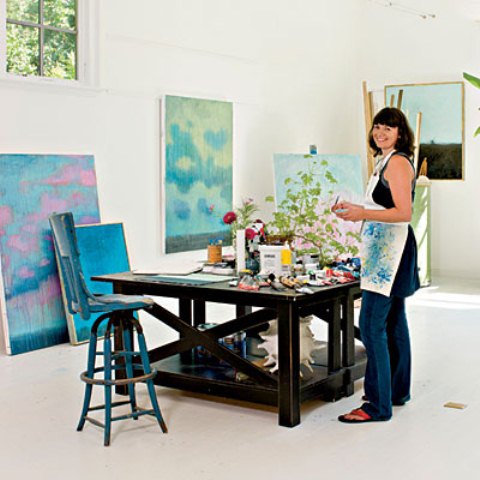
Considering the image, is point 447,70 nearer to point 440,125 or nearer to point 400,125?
point 440,125

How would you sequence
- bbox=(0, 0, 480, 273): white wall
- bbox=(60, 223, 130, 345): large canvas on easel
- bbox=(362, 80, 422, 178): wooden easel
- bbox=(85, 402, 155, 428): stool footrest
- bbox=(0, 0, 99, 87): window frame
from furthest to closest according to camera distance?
bbox=(362, 80, 422, 178): wooden easel → bbox=(0, 0, 480, 273): white wall → bbox=(0, 0, 99, 87): window frame → bbox=(60, 223, 130, 345): large canvas on easel → bbox=(85, 402, 155, 428): stool footrest

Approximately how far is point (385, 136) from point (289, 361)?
1.24 meters

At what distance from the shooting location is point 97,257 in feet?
21.8

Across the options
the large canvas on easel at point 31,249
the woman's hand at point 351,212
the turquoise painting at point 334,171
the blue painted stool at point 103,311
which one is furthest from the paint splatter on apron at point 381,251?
the turquoise painting at point 334,171

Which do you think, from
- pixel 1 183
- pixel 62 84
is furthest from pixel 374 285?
pixel 62 84

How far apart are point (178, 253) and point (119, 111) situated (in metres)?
1.47

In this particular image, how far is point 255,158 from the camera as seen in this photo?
29.5 feet

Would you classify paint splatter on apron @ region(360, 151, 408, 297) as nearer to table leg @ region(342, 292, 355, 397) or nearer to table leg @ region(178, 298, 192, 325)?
table leg @ region(342, 292, 355, 397)

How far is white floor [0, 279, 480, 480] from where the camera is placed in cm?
369

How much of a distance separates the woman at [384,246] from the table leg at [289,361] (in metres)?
0.31

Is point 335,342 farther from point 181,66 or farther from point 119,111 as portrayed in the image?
point 181,66

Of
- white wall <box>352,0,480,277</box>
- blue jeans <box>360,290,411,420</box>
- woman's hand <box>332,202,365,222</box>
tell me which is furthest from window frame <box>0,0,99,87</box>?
white wall <box>352,0,480,277</box>

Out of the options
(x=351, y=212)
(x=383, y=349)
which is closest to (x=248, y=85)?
(x=351, y=212)

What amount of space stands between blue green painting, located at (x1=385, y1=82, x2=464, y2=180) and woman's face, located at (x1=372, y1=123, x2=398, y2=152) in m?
5.81
